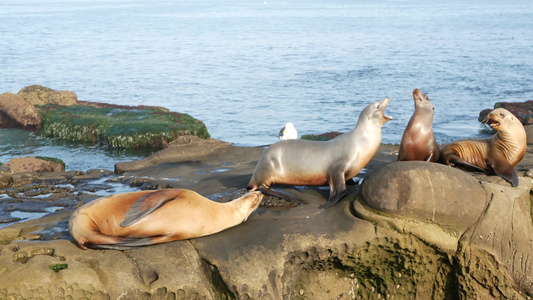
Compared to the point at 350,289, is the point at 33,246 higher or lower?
higher

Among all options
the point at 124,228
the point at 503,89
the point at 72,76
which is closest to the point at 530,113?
the point at 503,89

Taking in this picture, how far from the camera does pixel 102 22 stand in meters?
63.7

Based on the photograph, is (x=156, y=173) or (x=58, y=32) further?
(x=58, y=32)

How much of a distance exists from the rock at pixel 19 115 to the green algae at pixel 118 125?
25cm

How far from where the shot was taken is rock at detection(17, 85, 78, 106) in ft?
62.3

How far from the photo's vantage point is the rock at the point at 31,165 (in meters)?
10.0

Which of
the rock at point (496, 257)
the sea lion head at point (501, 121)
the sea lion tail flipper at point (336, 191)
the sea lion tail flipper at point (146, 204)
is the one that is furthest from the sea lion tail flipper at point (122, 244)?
the sea lion head at point (501, 121)

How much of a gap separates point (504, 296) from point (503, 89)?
2114cm

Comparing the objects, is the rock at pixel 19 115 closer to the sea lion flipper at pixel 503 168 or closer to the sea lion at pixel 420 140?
the sea lion at pixel 420 140

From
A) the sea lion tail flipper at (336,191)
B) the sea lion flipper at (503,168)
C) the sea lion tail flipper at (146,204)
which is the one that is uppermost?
the sea lion tail flipper at (146,204)

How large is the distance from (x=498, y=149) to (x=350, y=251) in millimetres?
2340

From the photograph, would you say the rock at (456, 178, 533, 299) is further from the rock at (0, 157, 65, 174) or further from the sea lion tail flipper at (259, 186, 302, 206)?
the rock at (0, 157, 65, 174)

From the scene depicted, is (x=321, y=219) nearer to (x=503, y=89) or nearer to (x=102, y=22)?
(x=503, y=89)

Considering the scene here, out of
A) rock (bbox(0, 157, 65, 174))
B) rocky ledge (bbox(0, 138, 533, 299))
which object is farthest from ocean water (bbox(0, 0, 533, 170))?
rocky ledge (bbox(0, 138, 533, 299))
